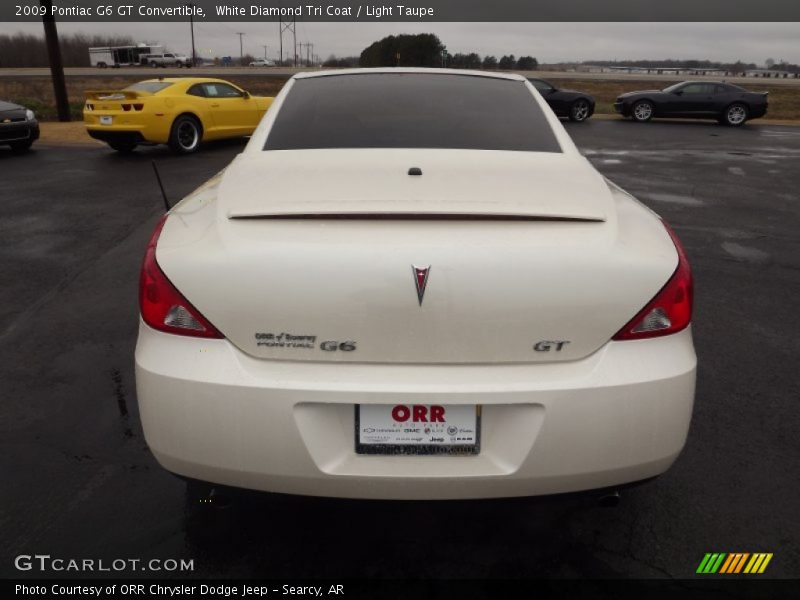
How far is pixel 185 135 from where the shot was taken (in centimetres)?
1352

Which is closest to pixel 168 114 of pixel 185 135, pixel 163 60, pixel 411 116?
pixel 185 135

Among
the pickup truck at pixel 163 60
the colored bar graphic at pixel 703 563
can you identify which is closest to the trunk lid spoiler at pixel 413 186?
the colored bar graphic at pixel 703 563

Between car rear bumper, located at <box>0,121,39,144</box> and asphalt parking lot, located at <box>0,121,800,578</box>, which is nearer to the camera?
asphalt parking lot, located at <box>0,121,800,578</box>

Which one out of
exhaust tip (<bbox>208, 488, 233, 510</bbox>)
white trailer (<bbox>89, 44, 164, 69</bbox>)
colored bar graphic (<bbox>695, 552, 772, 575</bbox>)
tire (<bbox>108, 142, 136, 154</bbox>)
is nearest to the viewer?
colored bar graphic (<bbox>695, 552, 772, 575</bbox>)

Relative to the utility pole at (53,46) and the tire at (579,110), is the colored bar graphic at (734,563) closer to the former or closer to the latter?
the utility pole at (53,46)

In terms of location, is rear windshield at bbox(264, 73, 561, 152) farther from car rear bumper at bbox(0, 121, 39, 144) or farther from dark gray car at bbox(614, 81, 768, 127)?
dark gray car at bbox(614, 81, 768, 127)

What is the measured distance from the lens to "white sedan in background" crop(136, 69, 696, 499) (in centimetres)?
190

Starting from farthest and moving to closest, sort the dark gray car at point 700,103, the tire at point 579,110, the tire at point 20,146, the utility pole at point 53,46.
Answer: the tire at point 579,110 < the dark gray car at point 700,103 < the utility pole at point 53,46 < the tire at point 20,146

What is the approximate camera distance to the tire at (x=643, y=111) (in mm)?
22156

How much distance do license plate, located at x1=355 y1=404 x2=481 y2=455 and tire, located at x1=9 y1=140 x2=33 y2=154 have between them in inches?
559

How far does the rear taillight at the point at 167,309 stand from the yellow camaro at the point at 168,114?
11.9 metres

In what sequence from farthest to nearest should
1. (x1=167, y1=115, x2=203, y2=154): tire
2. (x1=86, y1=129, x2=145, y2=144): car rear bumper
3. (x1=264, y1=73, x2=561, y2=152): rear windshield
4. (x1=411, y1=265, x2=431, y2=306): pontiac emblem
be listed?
(x1=167, y1=115, x2=203, y2=154): tire
(x1=86, y1=129, x2=145, y2=144): car rear bumper
(x1=264, y1=73, x2=561, y2=152): rear windshield
(x1=411, y1=265, x2=431, y2=306): pontiac emblem

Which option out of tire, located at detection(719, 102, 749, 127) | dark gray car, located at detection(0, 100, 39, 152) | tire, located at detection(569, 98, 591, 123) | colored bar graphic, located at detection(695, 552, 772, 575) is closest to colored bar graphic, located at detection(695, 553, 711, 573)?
colored bar graphic, located at detection(695, 552, 772, 575)

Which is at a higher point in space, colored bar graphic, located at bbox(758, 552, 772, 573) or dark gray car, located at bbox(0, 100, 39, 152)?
colored bar graphic, located at bbox(758, 552, 772, 573)
